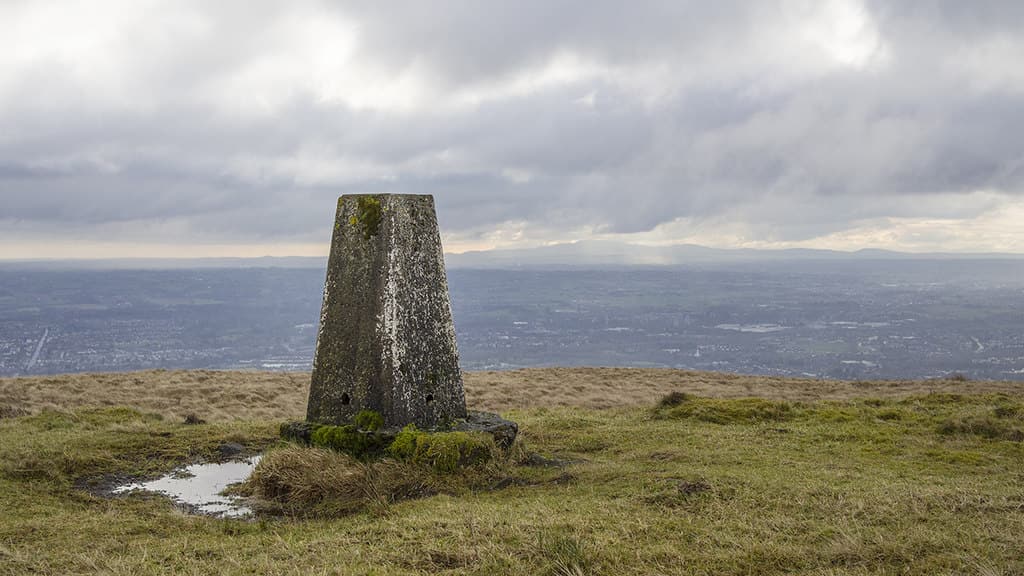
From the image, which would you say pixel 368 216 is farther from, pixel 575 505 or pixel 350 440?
pixel 575 505

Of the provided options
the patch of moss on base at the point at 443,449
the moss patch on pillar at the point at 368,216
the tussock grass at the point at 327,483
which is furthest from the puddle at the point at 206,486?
the moss patch on pillar at the point at 368,216

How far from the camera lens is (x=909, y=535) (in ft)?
20.9

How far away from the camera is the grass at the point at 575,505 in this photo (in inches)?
235

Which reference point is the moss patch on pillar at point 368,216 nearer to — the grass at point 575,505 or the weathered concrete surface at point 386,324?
the weathered concrete surface at point 386,324

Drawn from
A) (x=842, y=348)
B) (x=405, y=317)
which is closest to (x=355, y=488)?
(x=405, y=317)

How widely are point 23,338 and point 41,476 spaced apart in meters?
177

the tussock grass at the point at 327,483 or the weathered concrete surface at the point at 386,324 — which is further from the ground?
the weathered concrete surface at the point at 386,324

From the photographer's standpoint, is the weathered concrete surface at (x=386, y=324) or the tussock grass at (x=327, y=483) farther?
the weathered concrete surface at (x=386, y=324)

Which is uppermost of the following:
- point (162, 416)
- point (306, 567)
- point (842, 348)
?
point (306, 567)

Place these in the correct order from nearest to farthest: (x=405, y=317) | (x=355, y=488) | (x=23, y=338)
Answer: (x=355, y=488) < (x=405, y=317) < (x=23, y=338)

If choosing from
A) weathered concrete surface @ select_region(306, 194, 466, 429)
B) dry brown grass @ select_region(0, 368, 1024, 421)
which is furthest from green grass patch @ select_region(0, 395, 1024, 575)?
dry brown grass @ select_region(0, 368, 1024, 421)

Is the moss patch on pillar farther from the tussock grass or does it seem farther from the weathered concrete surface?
the tussock grass

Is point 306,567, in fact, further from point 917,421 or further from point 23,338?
point 23,338

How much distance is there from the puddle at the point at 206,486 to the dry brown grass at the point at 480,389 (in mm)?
7550
